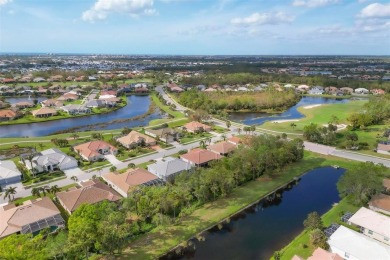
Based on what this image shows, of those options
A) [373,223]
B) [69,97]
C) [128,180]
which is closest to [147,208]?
[128,180]

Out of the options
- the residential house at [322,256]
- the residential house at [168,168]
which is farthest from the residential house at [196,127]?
the residential house at [322,256]

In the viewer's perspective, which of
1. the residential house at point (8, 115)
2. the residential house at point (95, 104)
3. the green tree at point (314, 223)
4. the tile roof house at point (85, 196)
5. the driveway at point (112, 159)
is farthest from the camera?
the residential house at point (95, 104)

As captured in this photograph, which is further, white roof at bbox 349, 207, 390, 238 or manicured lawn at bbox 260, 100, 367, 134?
manicured lawn at bbox 260, 100, 367, 134

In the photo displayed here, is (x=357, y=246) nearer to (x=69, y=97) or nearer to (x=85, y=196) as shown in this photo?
(x=85, y=196)

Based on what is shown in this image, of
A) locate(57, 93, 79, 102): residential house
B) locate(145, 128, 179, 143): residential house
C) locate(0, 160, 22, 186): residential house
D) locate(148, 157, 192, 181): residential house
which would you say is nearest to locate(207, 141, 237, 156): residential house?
locate(148, 157, 192, 181): residential house

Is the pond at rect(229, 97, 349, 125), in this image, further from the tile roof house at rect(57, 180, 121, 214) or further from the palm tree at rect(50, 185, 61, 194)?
the palm tree at rect(50, 185, 61, 194)

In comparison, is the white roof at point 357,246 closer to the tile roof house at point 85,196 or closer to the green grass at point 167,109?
the tile roof house at point 85,196

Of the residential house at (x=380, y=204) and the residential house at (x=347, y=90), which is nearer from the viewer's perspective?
the residential house at (x=380, y=204)
